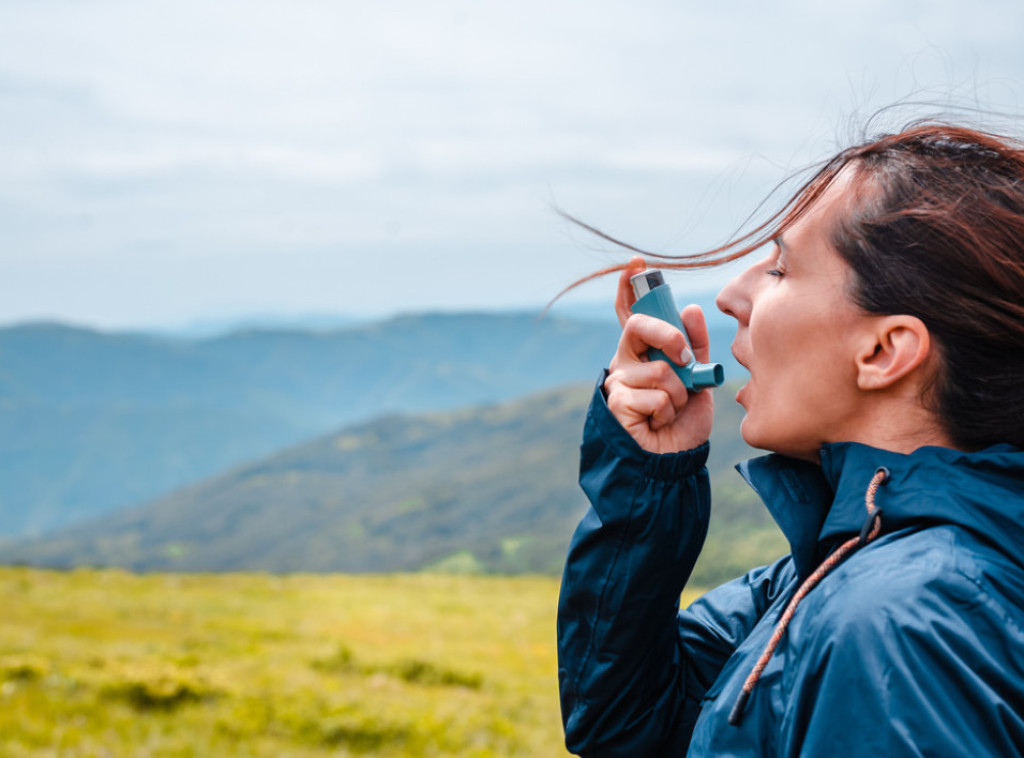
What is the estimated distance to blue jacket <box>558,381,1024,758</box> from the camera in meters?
1.19

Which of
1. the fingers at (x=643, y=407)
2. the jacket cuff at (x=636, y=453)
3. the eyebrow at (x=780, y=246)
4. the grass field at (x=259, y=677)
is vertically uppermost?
the eyebrow at (x=780, y=246)

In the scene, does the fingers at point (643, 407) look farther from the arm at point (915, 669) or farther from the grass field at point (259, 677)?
the grass field at point (259, 677)

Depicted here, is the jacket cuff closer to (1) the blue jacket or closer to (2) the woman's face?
(1) the blue jacket

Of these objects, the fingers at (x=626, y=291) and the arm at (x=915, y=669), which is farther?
the fingers at (x=626, y=291)

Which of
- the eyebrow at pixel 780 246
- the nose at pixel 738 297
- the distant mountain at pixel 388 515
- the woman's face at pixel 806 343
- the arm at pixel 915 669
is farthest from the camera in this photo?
the distant mountain at pixel 388 515

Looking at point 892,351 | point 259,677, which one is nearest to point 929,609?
point 892,351

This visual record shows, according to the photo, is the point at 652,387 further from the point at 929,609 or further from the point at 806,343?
the point at 929,609

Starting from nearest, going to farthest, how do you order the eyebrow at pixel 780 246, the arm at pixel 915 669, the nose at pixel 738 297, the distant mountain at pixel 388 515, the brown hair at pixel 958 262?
the arm at pixel 915 669 → the brown hair at pixel 958 262 → the eyebrow at pixel 780 246 → the nose at pixel 738 297 → the distant mountain at pixel 388 515

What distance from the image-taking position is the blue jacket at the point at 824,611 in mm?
1188

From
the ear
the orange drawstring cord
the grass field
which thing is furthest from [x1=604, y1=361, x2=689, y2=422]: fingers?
the grass field

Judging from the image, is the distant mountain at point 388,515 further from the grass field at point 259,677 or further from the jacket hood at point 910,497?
the jacket hood at point 910,497

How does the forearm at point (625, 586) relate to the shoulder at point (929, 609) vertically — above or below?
below

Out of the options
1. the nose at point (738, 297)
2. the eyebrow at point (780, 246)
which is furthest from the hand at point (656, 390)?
the eyebrow at point (780, 246)

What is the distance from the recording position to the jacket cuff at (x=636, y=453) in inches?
76.2
